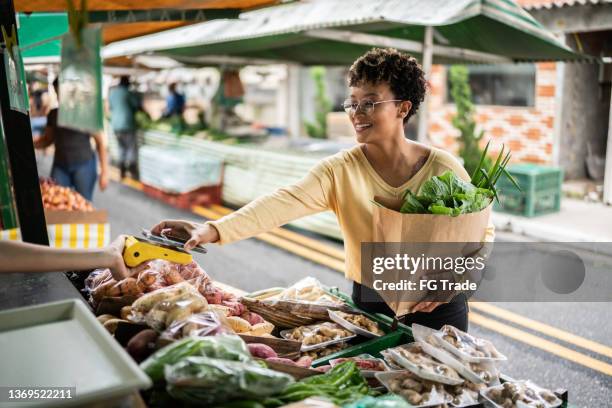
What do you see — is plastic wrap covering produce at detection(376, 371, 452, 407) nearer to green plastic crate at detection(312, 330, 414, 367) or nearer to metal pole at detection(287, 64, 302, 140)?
green plastic crate at detection(312, 330, 414, 367)

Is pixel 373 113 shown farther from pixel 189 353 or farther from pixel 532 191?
pixel 532 191

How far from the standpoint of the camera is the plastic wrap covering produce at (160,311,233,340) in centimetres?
204

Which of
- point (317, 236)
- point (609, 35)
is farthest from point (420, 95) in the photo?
point (609, 35)

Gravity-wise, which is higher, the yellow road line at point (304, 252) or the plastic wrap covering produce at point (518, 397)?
the plastic wrap covering produce at point (518, 397)

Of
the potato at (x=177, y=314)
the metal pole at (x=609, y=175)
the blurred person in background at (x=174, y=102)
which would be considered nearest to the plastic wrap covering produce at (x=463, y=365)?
the potato at (x=177, y=314)

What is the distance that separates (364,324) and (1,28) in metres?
2.43

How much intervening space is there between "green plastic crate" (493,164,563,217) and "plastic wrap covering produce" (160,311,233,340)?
7445 millimetres

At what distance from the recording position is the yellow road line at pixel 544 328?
16.9 feet

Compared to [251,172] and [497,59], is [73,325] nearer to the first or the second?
[497,59]

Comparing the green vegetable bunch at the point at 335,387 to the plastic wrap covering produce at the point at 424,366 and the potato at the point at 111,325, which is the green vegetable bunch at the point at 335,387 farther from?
the potato at the point at 111,325

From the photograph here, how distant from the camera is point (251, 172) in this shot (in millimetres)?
10242

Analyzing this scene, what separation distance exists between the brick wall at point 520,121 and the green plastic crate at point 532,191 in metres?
2.17

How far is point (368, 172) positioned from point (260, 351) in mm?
1178

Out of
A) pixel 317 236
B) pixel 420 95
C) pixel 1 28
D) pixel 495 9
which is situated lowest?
pixel 317 236
